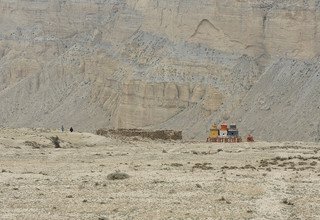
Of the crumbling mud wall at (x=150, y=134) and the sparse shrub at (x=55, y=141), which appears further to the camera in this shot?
the crumbling mud wall at (x=150, y=134)

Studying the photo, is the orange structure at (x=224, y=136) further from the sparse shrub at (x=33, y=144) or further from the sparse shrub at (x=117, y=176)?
the sparse shrub at (x=117, y=176)

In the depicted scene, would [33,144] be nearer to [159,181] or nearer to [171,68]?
[159,181]

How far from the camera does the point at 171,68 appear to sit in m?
70.6

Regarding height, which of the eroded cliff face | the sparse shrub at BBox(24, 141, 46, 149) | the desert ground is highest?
the eroded cliff face

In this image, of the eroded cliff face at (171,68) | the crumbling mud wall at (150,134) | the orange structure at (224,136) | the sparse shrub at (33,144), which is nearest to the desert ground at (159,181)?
the sparse shrub at (33,144)

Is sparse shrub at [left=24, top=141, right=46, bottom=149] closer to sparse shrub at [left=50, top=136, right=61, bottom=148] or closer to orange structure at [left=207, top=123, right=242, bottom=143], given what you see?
sparse shrub at [left=50, top=136, right=61, bottom=148]

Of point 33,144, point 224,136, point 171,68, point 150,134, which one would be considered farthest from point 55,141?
point 171,68

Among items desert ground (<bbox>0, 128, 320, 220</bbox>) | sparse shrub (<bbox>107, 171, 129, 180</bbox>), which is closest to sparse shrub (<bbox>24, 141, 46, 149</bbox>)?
desert ground (<bbox>0, 128, 320, 220</bbox>)

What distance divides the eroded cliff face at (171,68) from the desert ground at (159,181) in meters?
17.3

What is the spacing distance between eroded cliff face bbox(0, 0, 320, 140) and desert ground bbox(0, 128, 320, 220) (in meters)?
17.3

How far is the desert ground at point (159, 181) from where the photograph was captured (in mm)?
24125

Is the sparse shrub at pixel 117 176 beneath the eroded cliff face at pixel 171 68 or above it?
beneath

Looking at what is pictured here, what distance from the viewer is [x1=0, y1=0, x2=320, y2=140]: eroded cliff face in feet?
205

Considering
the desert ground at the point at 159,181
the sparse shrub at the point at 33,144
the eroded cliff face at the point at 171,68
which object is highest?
the eroded cliff face at the point at 171,68
